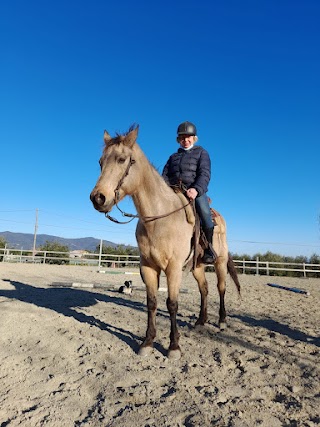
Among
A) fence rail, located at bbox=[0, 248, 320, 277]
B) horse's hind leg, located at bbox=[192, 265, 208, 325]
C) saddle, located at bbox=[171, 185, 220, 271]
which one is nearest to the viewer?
saddle, located at bbox=[171, 185, 220, 271]

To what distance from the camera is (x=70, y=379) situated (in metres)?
2.76

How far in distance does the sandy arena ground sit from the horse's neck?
177 centimetres

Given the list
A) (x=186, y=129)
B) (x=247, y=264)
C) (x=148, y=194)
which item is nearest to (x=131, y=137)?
(x=148, y=194)

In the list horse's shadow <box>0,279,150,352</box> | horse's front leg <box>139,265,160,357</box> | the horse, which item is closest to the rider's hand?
the horse

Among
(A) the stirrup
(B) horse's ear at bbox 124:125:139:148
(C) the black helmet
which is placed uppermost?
(C) the black helmet

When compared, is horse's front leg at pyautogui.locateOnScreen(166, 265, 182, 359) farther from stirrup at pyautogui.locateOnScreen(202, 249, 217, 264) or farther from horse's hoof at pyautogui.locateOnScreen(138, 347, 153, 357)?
stirrup at pyautogui.locateOnScreen(202, 249, 217, 264)

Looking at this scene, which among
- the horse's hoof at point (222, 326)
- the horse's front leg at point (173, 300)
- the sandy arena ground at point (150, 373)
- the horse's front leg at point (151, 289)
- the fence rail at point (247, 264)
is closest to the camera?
the sandy arena ground at point (150, 373)

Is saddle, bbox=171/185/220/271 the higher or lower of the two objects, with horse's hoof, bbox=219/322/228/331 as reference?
higher

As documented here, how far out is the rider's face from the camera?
472 cm

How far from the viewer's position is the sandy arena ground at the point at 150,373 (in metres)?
2.15

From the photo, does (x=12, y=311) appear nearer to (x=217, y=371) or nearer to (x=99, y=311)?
(x=99, y=311)

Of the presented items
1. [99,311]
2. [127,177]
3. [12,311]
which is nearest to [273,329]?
[99,311]

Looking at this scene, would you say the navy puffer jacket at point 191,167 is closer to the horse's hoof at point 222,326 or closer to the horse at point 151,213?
the horse at point 151,213

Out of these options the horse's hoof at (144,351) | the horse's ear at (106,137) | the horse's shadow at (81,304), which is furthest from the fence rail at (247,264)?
the horse's ear at (106,137)
